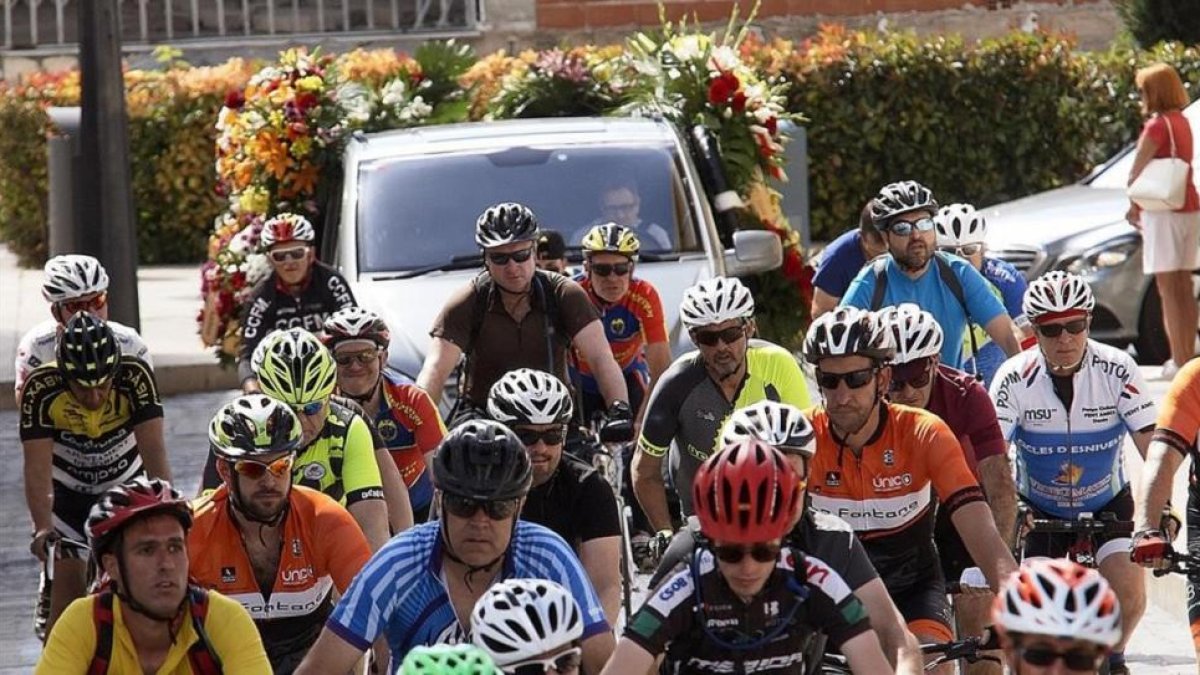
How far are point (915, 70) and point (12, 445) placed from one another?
10.3 metres

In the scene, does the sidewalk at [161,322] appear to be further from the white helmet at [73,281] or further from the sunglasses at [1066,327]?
the sunglasses at [1066,327]

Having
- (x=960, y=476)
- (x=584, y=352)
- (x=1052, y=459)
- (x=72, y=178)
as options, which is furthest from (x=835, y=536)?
(x=72, y=178)

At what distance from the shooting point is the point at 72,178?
13586mm

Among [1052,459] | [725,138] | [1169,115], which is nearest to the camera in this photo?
[1052,459]

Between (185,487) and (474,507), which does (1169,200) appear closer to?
(185,487)

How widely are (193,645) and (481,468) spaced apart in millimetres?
808

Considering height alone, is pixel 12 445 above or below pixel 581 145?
below

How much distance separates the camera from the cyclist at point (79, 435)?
9336 mm

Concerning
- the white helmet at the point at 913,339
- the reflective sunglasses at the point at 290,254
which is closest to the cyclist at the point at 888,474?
the white helmet at the point at 913,339

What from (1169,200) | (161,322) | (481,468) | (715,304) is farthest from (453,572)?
(161,322)

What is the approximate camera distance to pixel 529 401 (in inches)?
308

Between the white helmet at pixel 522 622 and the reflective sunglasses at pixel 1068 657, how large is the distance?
977 mm

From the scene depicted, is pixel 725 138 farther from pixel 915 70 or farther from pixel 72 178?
pixel 915 70

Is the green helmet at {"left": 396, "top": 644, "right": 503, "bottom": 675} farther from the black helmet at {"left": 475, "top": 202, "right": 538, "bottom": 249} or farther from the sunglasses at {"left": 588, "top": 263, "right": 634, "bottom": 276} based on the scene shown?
the sunglasses at {"left": 588, "top": 263, "right": 634, "bottom": 276}
